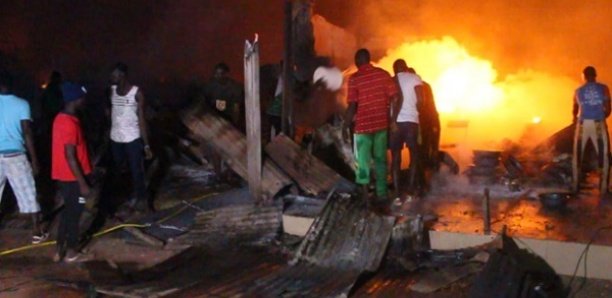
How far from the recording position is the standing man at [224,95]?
11.7 m

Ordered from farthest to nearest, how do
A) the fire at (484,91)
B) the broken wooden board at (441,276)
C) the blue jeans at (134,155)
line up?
1. the fire at (484,91)
2. the blue jeans at (134,155)
3. the broken wooden board at (441,276)

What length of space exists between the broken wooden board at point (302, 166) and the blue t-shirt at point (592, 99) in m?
3.37

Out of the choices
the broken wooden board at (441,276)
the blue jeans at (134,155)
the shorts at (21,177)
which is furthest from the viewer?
the blue jeans at (134,155)

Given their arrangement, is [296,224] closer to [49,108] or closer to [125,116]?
[125,116]

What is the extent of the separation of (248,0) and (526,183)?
10.9 meters

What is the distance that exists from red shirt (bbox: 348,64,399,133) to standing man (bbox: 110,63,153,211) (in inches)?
106

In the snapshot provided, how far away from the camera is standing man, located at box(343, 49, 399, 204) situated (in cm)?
884

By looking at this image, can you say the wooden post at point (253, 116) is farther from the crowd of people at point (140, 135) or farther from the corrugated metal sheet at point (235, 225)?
the crowd of people at point (140, 135)

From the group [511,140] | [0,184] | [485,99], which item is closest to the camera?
[0,184]

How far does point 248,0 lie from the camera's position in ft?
62.6

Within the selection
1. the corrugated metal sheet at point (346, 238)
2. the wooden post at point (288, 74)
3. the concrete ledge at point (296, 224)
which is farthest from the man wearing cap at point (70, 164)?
the wooden post at point (288, 74)

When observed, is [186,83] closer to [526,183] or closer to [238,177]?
[238,177]

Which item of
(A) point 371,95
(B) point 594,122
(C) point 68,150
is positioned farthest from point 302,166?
(B) point 594,122

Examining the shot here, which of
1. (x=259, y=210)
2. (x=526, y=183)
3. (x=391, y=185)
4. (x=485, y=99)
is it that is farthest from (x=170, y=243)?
(x=485, y=99)
